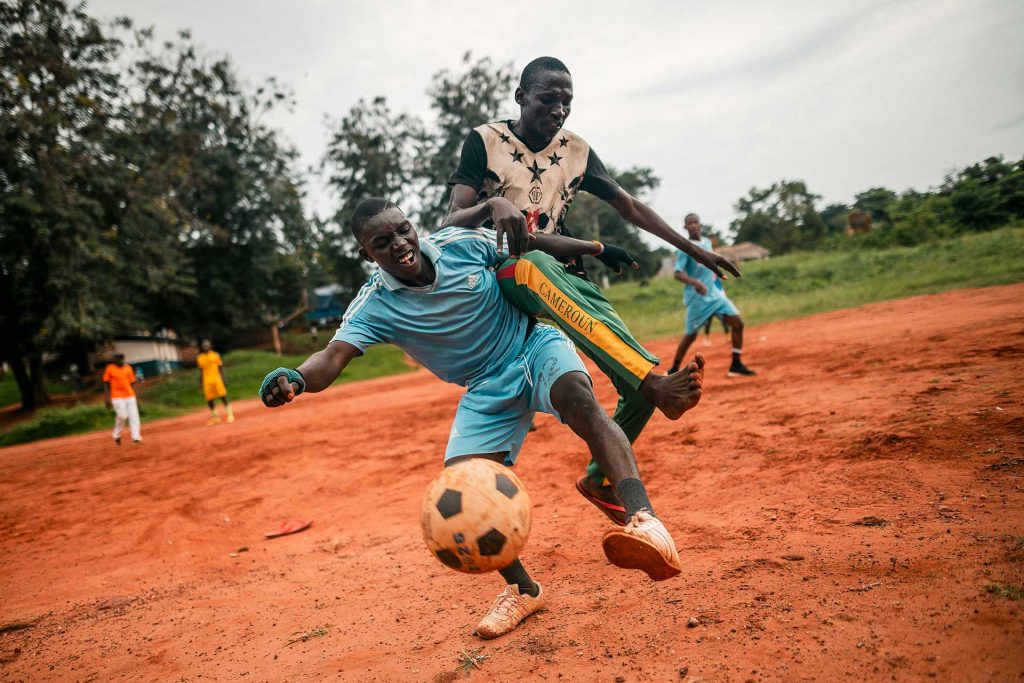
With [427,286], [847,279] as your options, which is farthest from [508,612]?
[847,279]

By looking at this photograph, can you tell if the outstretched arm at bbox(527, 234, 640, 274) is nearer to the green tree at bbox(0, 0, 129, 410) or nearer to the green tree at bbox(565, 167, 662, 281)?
the green tree at bbox(0, 0, 129, 410)

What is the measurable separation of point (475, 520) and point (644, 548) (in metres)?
0.64

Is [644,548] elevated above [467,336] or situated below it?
below

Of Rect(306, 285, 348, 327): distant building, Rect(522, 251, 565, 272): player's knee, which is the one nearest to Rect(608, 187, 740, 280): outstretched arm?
Rect(522, 251, 565, 272): player's knee

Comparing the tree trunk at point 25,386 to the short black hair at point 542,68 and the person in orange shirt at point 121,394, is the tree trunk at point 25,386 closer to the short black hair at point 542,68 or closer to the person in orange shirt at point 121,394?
the person in orange shirt at point 121,394

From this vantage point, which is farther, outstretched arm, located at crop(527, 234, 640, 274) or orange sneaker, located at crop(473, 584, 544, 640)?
outstretched arm, located at crop(527, 234, 640, 274)

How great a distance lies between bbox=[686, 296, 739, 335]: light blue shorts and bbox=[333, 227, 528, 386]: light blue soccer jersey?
6.05 metres

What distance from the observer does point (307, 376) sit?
9.09ft

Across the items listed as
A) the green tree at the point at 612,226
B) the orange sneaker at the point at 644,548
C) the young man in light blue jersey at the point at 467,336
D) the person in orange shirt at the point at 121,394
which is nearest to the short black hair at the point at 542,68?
the young man in light blue jersey at the point at 467,336

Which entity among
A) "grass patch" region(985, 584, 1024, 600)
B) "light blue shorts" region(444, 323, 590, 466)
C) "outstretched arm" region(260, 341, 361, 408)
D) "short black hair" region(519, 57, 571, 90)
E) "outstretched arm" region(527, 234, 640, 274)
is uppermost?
"short black hair" region(519, 57, 571, 90)

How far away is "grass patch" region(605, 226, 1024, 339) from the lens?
1661 centimetres

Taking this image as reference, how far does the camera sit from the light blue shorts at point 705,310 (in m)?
8.65

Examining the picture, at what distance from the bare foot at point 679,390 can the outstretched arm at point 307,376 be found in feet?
4.33

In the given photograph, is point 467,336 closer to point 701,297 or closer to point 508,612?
point 508,612
